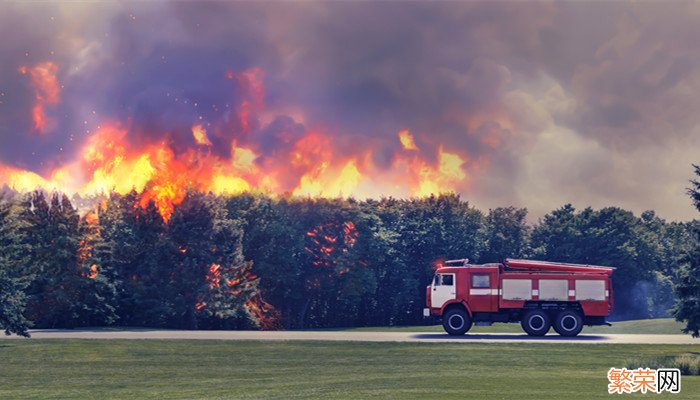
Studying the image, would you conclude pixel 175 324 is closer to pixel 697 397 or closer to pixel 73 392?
pixel 73 392

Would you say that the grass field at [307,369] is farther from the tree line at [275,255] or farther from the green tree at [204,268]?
the green tree at [204,268]

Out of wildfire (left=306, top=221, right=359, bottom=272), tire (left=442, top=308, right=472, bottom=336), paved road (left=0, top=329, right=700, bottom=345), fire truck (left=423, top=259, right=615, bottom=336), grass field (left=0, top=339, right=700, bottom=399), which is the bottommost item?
grass field (left=0, top=339, right=700, bottom=399)

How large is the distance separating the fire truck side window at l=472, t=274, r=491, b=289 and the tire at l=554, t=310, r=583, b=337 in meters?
3.98

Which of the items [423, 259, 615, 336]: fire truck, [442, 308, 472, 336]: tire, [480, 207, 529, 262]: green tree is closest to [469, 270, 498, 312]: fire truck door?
[423, 259, 615, 336]: fire truck

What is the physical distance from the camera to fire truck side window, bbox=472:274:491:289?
4631cm

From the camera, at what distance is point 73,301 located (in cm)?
5731

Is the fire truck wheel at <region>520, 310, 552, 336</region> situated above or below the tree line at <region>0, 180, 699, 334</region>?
below

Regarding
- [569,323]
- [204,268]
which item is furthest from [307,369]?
[204,268]

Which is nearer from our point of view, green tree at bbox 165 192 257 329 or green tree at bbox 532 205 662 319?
green tree at bbox 165 192 257 329

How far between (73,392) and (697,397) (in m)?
18.1

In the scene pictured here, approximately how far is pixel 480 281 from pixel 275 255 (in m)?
31.5

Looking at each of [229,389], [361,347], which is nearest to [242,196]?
[361,347]

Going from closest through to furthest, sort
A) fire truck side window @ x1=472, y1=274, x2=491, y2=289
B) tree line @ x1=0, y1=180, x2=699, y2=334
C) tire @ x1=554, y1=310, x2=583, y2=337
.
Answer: tire @ x1=554, y1=310, x2=583, y2=337, fire truck side window @ x1=472, y1=274, x2=491, y2=289, tree line @ x1=0, y1=180, x2=699, y2=334

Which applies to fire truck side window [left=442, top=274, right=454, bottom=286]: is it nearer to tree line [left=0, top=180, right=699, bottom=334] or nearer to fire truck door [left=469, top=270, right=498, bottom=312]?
fire truck door [left=469, top=270, right=498, bottom=312]
